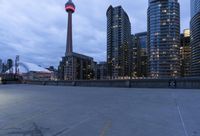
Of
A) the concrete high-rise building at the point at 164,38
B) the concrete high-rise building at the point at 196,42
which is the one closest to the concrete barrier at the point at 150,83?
the concrete high-rise building at the point at 164,38

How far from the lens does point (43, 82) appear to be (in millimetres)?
55750

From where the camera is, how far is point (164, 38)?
178125 millimetres

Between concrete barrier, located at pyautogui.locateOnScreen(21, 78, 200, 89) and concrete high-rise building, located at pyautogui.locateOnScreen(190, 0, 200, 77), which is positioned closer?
concrete barrier, located at pyautogui.locateOnScreen(21, 78, 200, 89)

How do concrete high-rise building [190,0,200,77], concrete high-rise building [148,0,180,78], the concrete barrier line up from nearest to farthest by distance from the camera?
the concrete barrier < concrete high-rise building [190,0,200,77] < concrete high-rise building [148,0,180,78]

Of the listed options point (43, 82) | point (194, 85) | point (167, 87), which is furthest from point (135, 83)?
point (43, 82)

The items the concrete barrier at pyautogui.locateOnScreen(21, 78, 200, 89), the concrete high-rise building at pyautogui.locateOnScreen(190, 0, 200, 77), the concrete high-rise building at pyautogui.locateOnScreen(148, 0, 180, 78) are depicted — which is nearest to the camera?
the concrete barrier at pyautogui.locateOnScreen(21, 78, 200, 89)

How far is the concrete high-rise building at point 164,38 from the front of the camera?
573 ft

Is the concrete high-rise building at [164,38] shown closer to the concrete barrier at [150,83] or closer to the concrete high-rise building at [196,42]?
the concrete high-rise building at [196,42]

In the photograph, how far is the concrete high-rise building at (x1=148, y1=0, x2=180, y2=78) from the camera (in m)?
175

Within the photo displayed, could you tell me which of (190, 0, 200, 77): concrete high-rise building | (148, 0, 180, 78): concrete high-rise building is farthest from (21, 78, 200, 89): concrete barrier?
(190, 0, 200, 77): concrete high-rise building

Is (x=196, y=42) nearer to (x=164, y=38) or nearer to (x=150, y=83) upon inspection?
(x=164, y=38)

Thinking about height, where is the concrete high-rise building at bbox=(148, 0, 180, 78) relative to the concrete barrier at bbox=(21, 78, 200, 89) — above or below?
above

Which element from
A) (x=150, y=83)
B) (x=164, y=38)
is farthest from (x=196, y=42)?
(x=150, y=83)

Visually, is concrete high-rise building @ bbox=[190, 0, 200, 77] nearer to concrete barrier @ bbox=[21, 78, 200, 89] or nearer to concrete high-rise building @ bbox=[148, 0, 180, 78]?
concrete high-rise building @ bbox=[148, 0, 180, 78]
